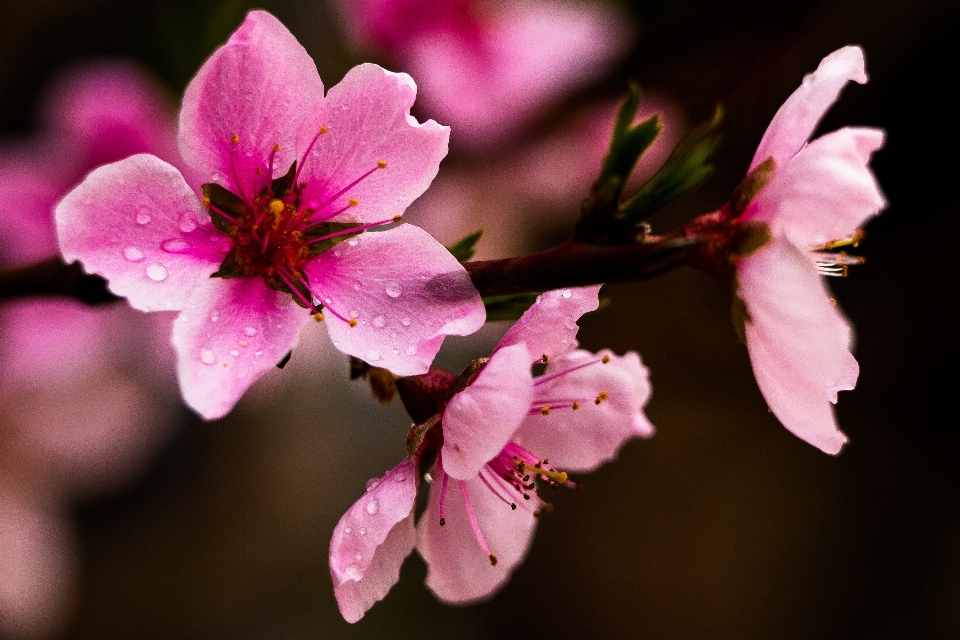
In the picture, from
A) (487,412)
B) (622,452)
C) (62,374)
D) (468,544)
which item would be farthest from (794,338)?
(622,452)

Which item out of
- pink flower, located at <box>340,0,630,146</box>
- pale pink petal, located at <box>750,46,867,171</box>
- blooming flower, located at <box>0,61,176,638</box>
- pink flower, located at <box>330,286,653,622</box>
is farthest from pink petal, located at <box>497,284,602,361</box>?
pink flower, located at <box>340,0,630,146</box>

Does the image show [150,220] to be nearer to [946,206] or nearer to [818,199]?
[818,199]

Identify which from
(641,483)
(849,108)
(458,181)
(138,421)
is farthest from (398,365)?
(641,483)

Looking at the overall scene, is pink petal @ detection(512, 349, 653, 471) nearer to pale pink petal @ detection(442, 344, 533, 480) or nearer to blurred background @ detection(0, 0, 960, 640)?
pale pink petal @ detection(442, 344, 533, 480)

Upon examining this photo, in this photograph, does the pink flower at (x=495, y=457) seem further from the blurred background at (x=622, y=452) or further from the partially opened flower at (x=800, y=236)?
the blurred background at (x=622, y=452)

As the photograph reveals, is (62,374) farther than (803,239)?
Yes

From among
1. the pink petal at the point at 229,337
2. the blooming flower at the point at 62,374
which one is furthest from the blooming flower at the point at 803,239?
the blooming flower at the point at 62,374

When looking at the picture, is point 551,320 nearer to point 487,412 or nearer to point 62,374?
point 487,412
